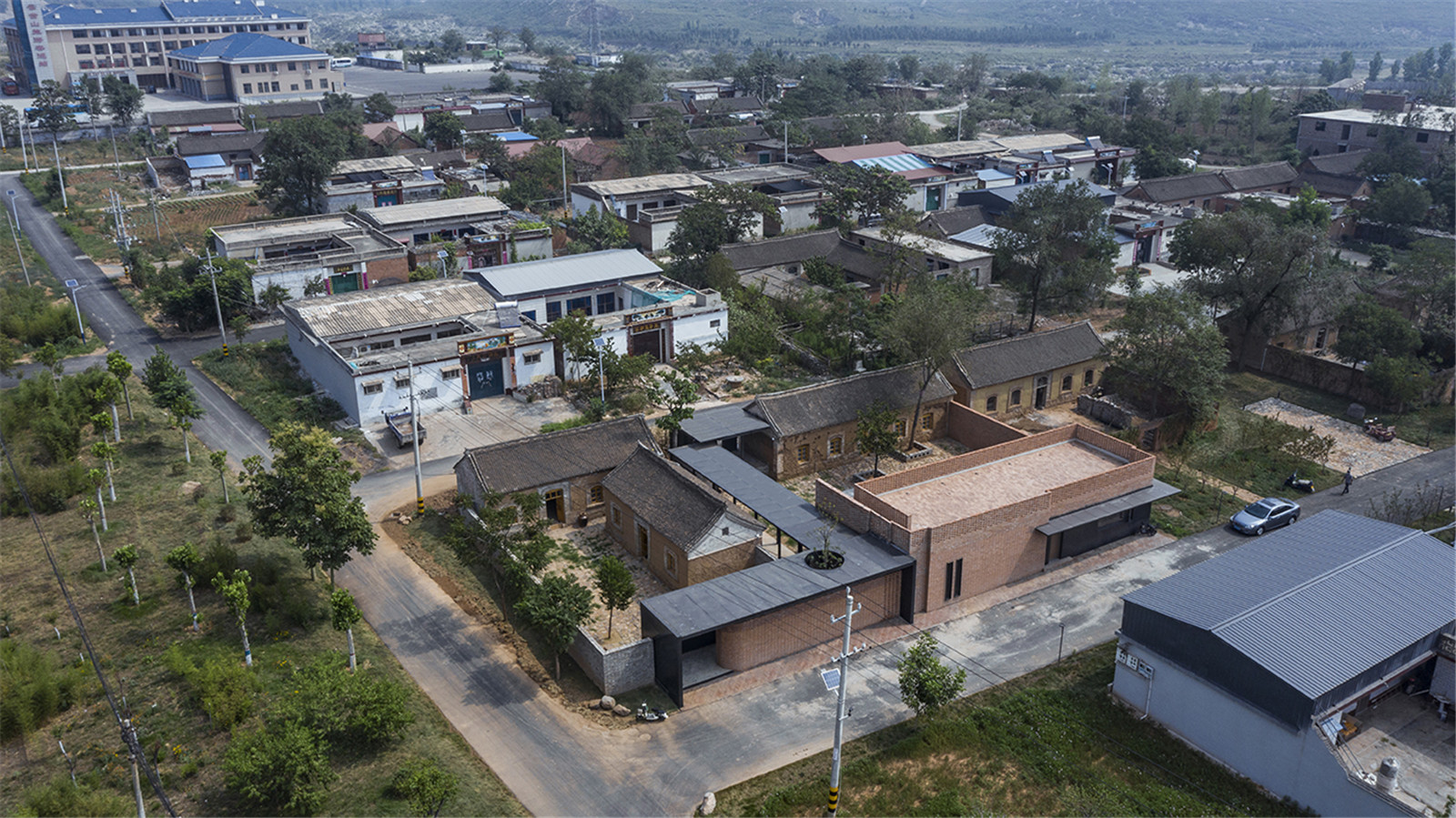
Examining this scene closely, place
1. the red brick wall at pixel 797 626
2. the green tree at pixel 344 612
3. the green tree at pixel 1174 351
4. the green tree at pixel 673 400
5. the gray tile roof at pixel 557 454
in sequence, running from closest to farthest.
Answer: the green tree at pixel 344 612 → the red brick wall at pixel 797 626 → the gray tile roof at pixel 557 454 → the green tree at pixel 673 400 → the green tree at pixel 1174 351

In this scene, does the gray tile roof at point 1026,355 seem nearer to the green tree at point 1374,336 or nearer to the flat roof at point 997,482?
the flat roof at point 997,482

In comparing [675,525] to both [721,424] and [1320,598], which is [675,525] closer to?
[721,424]

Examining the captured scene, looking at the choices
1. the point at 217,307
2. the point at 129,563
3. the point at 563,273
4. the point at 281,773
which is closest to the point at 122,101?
the point at 217,307

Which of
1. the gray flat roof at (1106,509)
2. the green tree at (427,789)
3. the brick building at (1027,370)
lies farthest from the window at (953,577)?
the green tree at (427,789)

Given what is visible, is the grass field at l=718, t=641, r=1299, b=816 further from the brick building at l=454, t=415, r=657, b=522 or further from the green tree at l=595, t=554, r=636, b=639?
the brick building at l=454, t=415, r=657, b=522

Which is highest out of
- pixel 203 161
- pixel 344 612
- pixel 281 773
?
pixel 203 161

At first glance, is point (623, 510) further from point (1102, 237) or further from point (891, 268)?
point (1102, 237)
